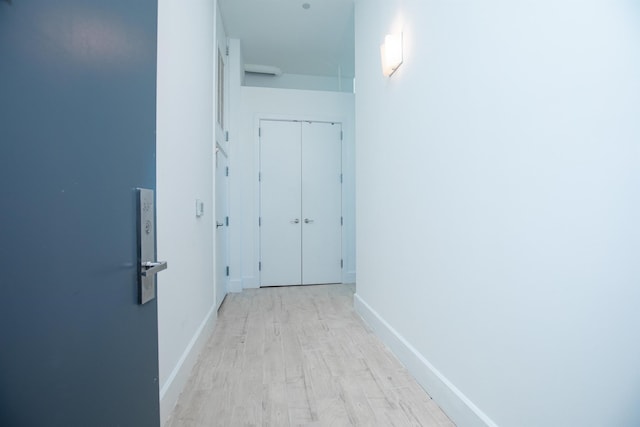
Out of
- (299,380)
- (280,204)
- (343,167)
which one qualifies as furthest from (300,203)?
(299,380)

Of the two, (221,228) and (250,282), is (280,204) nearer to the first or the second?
(221,228)

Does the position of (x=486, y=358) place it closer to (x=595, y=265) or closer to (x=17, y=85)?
(x=595, y=265)

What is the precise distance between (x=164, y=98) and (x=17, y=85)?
1.14m

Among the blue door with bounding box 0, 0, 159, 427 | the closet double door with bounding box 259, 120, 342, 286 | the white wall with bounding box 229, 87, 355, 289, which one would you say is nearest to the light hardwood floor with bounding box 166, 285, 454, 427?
the blue door with bounding box 0, 0, 159, 427

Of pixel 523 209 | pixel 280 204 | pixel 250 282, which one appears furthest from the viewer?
pixel 280 204

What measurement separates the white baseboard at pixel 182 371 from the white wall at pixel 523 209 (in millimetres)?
1396

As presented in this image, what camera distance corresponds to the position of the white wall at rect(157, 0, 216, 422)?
4.73ft

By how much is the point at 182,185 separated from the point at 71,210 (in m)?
1.28

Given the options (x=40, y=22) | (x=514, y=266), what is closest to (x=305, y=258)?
(x=514, y=266)

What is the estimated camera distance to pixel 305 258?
164 inches

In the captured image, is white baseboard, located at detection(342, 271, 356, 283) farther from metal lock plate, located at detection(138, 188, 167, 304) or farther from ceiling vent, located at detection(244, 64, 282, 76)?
metal lock plate, located at detection(138, 188, 167, 304)

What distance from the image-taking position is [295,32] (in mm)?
3586

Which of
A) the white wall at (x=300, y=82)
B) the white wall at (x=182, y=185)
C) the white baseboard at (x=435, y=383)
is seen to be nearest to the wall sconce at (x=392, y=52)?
the white wall at (x=182, y=185)

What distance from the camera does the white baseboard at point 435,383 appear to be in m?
1.30
